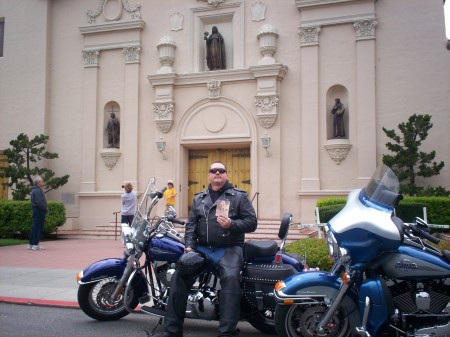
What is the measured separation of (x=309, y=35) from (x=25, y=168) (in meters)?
10.7

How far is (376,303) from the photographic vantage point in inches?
168

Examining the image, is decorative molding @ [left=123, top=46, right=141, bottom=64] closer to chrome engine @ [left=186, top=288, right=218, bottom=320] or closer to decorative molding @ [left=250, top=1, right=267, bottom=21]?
decorative molding @ [left=250, top=1, right=267, bottom=21]

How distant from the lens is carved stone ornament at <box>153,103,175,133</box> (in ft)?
56.3

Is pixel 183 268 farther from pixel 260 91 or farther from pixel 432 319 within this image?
pixel 260 91

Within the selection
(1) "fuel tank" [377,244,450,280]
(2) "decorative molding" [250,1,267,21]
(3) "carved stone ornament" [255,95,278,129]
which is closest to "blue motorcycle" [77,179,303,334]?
(1) "fuel tank" [377,244,450,280]

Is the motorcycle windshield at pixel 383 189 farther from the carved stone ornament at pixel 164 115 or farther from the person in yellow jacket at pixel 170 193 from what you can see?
the carved stone ornament at pixel 164 115

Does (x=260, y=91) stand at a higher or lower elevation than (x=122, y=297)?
higher

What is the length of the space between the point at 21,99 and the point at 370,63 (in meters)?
13.0

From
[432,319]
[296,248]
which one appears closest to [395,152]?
[296,248]

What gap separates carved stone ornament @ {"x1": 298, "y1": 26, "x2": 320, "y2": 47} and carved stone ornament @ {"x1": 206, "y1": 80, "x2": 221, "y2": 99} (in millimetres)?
3139

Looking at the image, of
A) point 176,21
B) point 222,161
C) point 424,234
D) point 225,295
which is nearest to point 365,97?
point 222,161

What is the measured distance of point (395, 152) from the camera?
14.9 metres

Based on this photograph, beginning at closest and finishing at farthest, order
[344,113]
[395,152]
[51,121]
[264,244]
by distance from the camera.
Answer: [264,244]
[395,152]
[344,113]
[51,121]

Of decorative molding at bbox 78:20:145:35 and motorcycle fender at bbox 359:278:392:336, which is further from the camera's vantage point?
decorative molding at bbox 78:20:145:35
